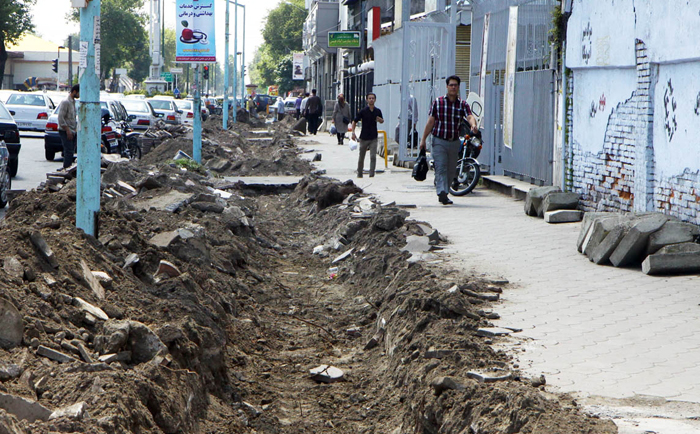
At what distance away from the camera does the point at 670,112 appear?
9391 mm

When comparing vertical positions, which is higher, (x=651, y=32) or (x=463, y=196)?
(x=651, y=32)

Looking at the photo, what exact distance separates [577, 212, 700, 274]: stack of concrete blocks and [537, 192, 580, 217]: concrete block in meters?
3.00

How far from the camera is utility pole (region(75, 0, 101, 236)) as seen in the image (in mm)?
7348

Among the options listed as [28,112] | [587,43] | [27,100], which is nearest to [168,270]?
[587,43]

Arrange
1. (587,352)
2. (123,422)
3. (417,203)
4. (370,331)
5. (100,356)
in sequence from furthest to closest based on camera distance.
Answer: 1. (417,203)
2. (370,331)
3. (587,352)
4. (100,356)
5. (123,422)

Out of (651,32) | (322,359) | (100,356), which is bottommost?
(322,359)

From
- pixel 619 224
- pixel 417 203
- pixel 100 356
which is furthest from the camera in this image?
pixel 417 203

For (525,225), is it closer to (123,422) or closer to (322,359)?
(322,359)

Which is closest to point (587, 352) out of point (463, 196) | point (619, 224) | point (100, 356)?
point (100, 356)

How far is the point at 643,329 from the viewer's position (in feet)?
19.6

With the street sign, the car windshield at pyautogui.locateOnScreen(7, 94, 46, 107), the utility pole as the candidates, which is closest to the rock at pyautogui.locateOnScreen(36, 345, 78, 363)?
the utility pole

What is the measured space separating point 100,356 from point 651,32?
7554 mm

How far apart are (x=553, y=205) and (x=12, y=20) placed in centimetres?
5350

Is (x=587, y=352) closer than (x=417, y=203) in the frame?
Yes
